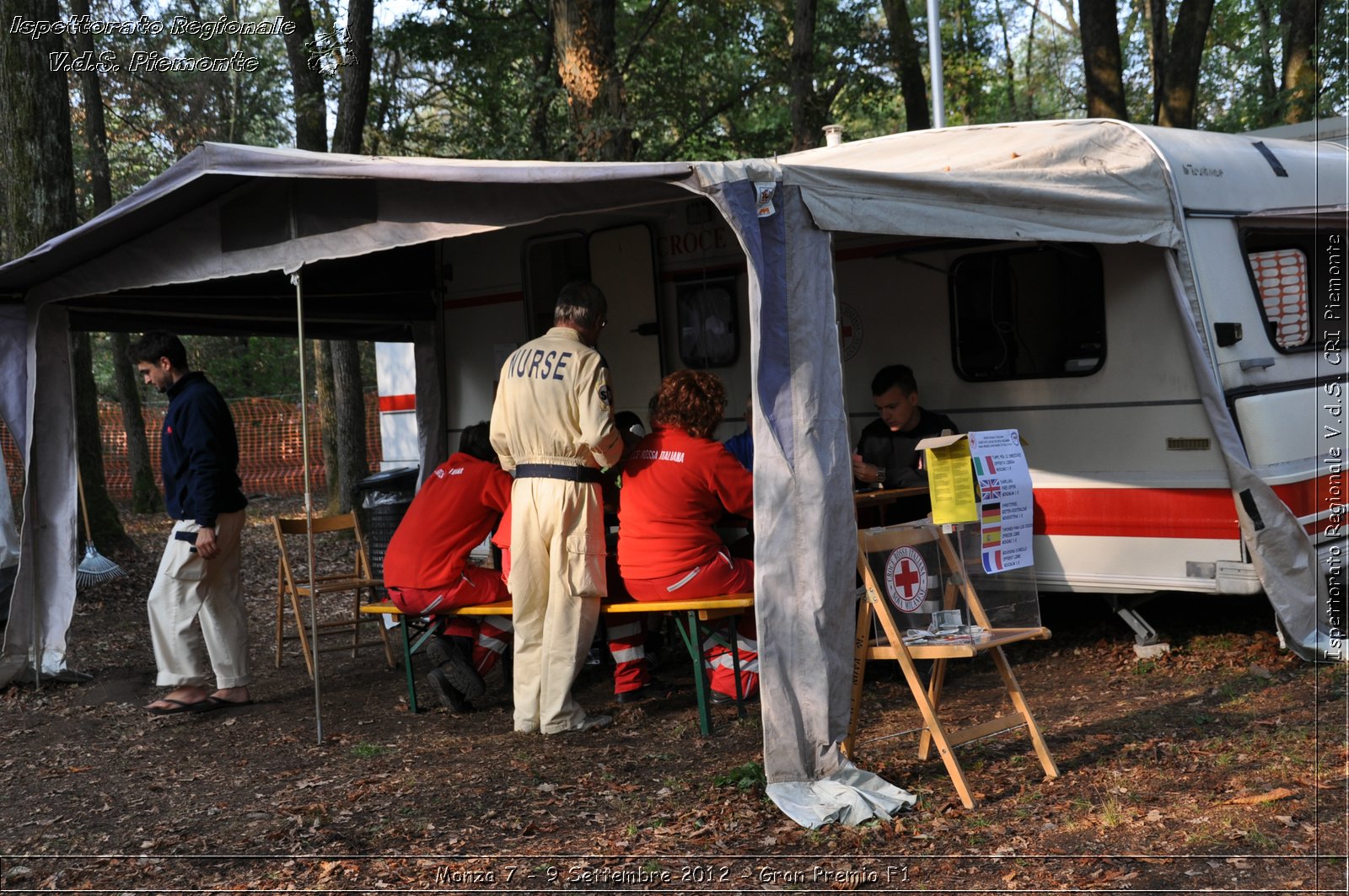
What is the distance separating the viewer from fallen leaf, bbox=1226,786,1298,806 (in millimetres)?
4189

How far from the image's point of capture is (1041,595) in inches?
281

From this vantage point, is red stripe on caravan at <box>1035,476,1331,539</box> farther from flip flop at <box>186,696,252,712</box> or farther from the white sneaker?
flip flop at <box>186,696,252,712</box>

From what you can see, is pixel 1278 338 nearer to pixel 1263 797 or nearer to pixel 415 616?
pixel 1263 797

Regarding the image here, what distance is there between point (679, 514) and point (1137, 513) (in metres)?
2.24

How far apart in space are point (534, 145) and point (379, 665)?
9620 mm

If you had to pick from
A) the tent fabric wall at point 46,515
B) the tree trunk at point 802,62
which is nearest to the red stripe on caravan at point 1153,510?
the tent fabric wall at point 46,515

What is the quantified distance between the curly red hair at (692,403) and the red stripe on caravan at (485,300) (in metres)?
2.86

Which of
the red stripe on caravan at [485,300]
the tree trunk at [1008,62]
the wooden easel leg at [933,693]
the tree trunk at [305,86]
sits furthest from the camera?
the tree trunk at [1008,62]

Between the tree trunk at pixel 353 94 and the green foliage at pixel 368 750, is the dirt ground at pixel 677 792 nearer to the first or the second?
the green foliage at pixel 368 750

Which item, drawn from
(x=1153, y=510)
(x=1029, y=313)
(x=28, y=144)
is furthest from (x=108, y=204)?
(x=1153, y=510)

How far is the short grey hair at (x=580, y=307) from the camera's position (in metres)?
5.58

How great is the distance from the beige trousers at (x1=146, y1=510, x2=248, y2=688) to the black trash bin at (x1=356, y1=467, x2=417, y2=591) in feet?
7.08

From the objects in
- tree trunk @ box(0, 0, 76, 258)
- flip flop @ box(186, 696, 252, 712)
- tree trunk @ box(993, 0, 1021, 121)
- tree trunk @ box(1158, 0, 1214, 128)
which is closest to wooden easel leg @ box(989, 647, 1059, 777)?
flip flop @ box(186, 696, 252, 712)

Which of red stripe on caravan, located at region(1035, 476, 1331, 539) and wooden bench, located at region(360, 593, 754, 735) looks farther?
red stripe on caravan, located at region(1035, 476, 1331, 539)
